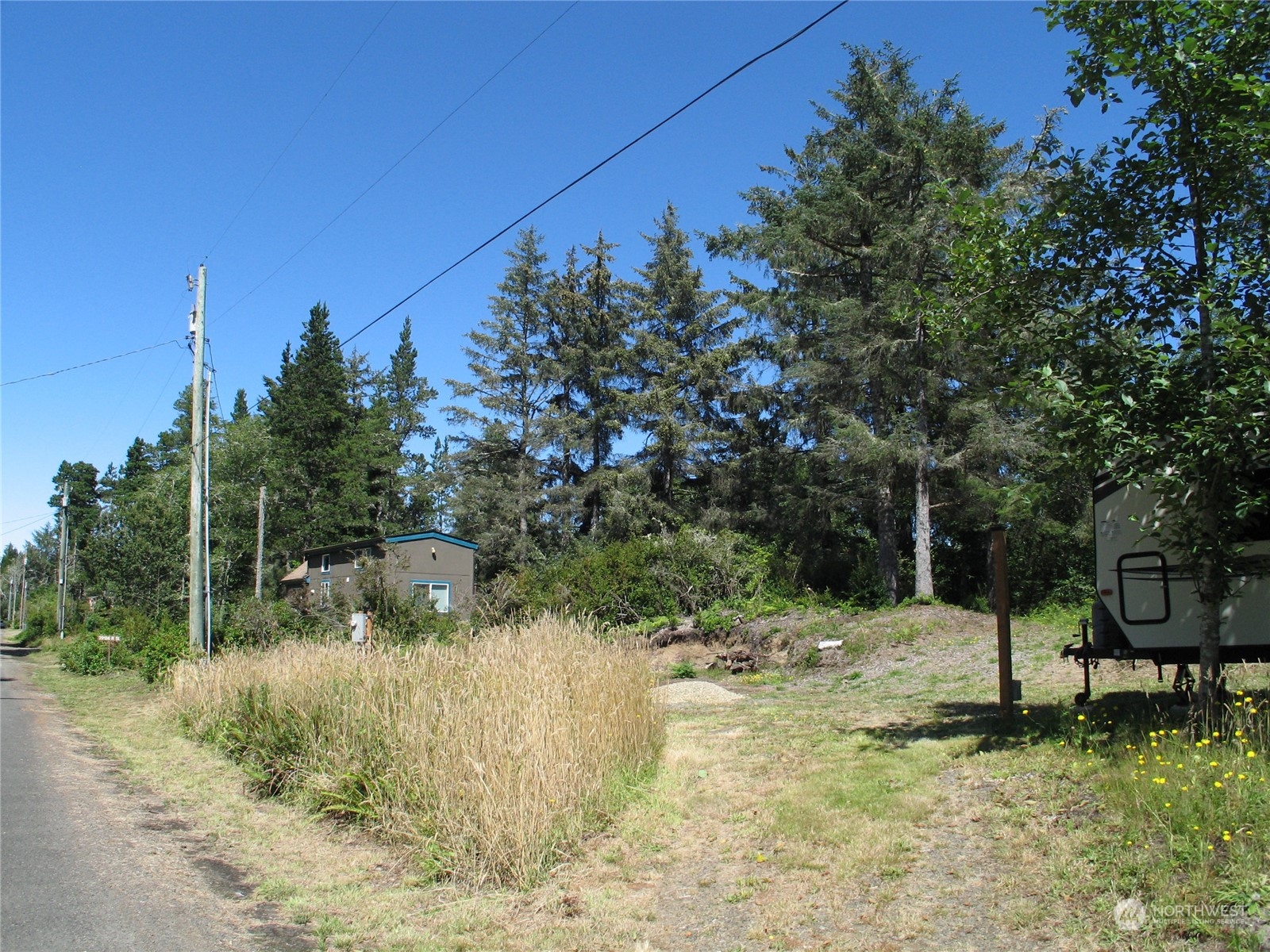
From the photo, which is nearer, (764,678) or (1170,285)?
(1170,285)

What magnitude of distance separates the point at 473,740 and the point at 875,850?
9.31 ft

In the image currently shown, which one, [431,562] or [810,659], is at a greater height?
[431,562]

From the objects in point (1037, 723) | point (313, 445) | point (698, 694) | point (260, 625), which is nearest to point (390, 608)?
point (260, 625)

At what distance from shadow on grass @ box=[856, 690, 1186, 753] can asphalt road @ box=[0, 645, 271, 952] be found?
5.55m

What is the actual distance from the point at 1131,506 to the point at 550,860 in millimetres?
5484

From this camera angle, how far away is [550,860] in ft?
19.8

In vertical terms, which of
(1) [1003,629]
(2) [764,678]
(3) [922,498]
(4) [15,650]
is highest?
(3) [922,498]

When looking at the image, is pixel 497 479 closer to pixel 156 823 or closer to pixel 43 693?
pixel 43 693

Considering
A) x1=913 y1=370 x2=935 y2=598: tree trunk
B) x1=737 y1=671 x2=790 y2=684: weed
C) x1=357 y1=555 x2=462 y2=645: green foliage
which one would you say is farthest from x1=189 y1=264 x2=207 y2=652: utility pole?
x1=913 y1=370 x2=935 y2=598: tree trunk

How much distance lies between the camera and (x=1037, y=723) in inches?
309

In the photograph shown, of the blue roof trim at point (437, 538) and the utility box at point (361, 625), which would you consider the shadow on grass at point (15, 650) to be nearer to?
the blue roof trim at point (437, 538)

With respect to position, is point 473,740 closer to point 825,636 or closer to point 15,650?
point 825,636

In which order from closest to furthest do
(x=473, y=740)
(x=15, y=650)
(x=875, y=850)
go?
(x=875, y=850)
(x=473, y=740)
(x=15, y=650)

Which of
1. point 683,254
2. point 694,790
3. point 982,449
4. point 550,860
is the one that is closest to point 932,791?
point 694,790
